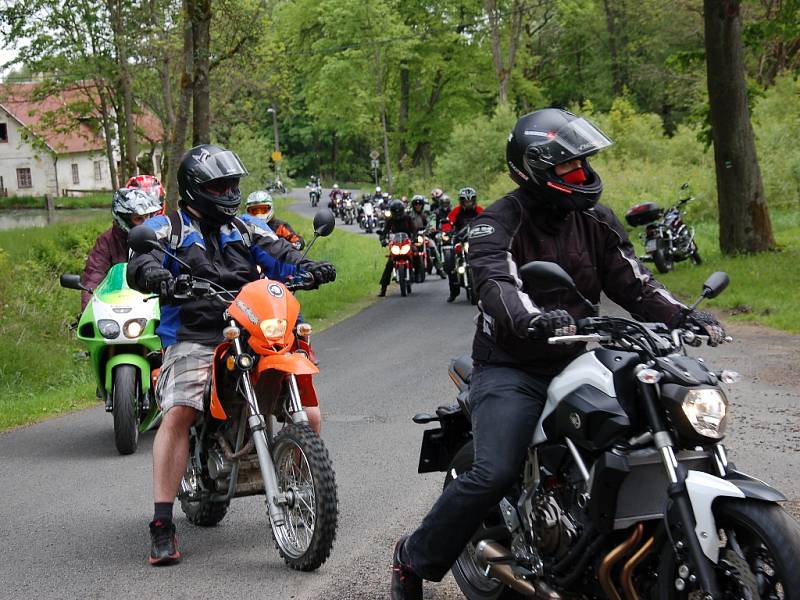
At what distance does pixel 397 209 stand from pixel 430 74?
167 feet

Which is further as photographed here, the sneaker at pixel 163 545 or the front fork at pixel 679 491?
the sneaker at pixel 163 545

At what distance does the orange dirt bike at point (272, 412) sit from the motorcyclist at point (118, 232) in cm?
355

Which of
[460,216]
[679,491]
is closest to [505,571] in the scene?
[679,491]

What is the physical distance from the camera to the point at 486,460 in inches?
171

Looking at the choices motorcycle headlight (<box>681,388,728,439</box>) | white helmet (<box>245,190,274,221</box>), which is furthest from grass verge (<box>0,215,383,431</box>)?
motorcycle headlight (<box>681,388,728,439</box>)

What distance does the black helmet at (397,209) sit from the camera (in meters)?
24.0

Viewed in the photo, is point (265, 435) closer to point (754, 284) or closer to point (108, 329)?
point (108, 329)

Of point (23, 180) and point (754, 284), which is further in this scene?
point (23, 180)

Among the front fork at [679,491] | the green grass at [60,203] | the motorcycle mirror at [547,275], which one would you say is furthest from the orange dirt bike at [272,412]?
the green grass at [60,203]

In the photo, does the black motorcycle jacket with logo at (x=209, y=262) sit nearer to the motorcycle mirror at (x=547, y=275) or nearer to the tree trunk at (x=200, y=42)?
the motorcycle mirror at (x=547, y=275)

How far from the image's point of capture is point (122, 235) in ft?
32.5

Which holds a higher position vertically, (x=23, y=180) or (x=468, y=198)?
(x=468, y=198)

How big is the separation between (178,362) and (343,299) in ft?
56.2

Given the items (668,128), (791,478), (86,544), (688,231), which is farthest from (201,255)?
(668,128)
